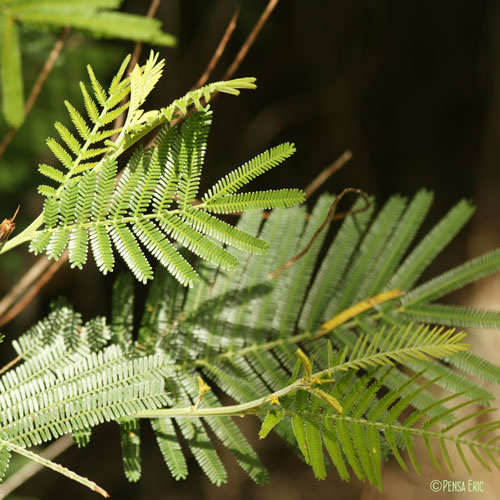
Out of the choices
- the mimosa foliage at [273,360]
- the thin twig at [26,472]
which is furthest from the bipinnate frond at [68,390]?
the thin twig at [26,472]

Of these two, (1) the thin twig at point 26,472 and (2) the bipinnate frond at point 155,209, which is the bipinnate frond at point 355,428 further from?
(1) the thin twig at point 26,472

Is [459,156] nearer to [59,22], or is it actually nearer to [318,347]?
[318,347]

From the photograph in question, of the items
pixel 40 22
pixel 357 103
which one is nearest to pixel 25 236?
pixel 40 22

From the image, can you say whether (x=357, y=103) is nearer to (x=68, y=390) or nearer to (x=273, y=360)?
(x=273, y=360)

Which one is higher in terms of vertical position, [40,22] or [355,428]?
[40,22]

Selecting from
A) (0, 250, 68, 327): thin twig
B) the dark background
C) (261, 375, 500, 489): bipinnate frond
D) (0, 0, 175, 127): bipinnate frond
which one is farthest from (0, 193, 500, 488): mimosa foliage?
the dark background

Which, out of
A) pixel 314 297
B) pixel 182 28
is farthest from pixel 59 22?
pixel 182 28
